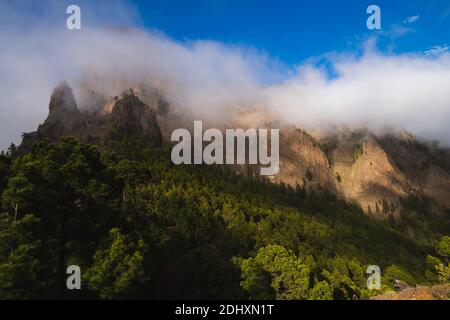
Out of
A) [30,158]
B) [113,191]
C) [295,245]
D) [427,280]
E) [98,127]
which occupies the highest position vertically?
A: [98,127]

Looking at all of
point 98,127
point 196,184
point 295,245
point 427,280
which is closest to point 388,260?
point 427,280

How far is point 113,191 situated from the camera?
38.5 metres

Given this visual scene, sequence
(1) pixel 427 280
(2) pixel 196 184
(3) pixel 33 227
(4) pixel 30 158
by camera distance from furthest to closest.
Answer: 1. (2) pixel 196 184
2. (1) pixel 427 280
3. (4) pixel 30 158
4. (3) pixel 33 227

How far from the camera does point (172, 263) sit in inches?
2125

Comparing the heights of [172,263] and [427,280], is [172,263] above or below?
above

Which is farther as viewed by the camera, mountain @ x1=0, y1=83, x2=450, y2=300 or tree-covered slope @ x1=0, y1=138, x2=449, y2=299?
mountain @ x1=0, y1=83, x2=450, y2=300

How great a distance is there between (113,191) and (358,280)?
6669cm

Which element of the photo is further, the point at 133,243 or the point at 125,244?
the point at 133,243

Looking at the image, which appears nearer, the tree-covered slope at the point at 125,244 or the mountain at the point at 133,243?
the tree-covered slope at the point at 125,244
